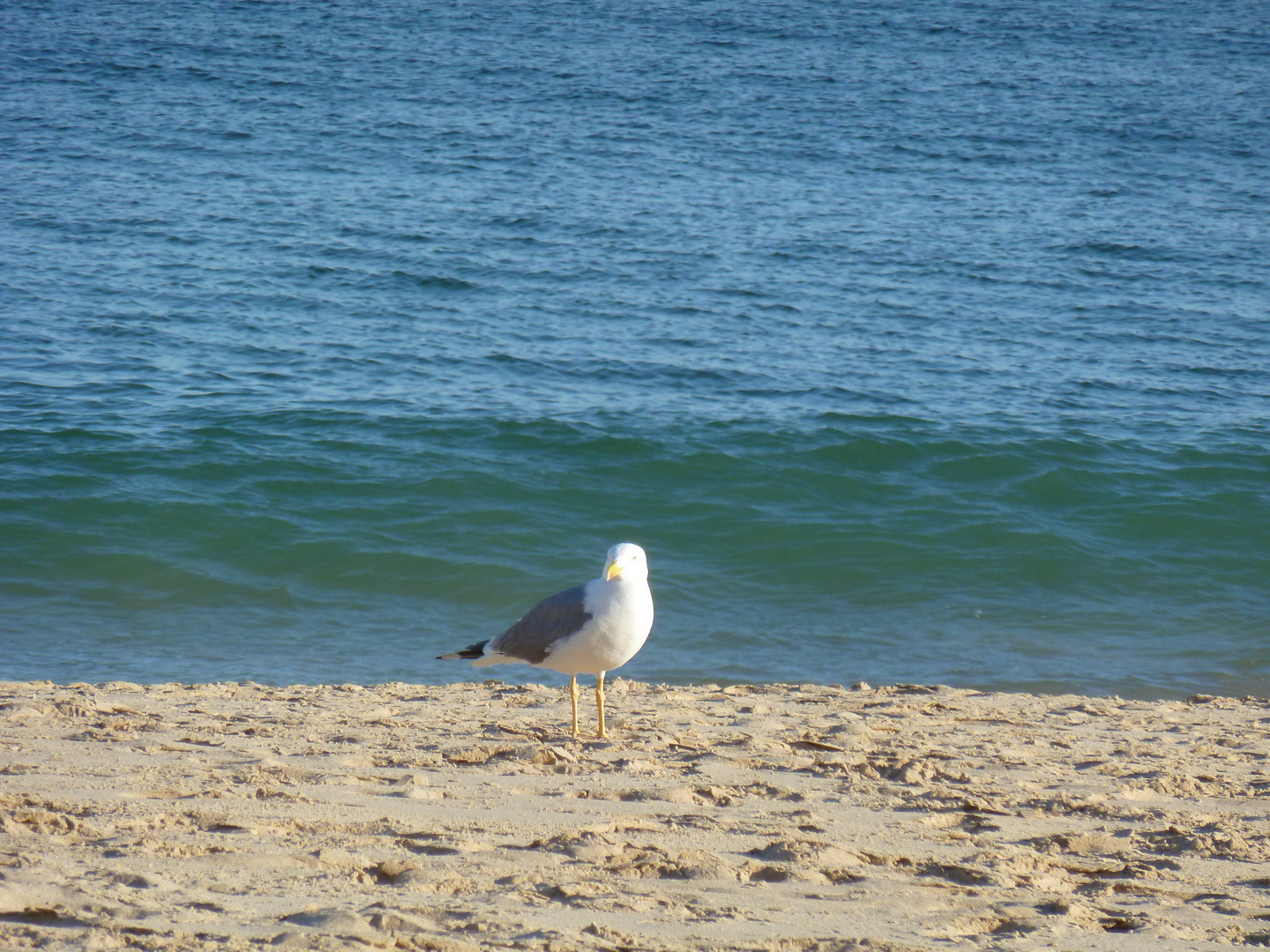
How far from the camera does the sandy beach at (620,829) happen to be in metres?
3.01

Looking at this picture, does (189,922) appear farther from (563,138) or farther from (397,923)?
(563,138)

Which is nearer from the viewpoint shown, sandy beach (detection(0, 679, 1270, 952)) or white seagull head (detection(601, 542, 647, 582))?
sandy beach (detection(0, 679, 1270, 952))

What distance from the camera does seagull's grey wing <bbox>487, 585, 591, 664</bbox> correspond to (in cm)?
539

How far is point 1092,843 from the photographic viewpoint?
3.85 m

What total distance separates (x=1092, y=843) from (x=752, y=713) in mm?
2359

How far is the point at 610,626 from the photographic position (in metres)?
5.29

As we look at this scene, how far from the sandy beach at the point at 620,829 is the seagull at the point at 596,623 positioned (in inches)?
14.1

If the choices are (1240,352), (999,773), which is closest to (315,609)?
(999,773)

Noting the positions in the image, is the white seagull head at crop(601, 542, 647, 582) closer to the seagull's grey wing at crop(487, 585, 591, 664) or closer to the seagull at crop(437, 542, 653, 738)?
the seagull at crop(437, 542, 653, 738)

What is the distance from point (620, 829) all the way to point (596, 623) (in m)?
1.56

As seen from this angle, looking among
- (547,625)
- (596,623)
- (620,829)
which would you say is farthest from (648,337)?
(620,829)

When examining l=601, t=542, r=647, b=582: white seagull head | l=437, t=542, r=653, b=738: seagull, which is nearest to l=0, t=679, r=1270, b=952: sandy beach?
l=437, t=542, r=653, b=738: seagull

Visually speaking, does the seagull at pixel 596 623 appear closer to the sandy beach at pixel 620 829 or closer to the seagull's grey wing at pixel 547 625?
the seagull's grey wing at pixel 547 625

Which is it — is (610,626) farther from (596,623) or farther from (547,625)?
(547,625)
